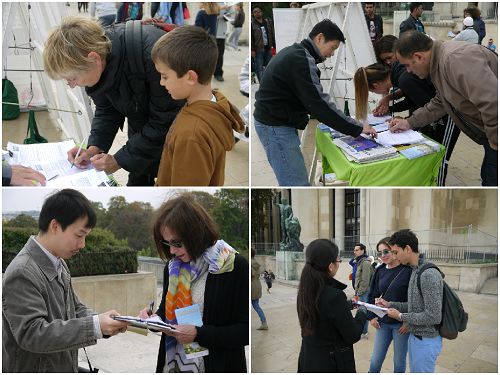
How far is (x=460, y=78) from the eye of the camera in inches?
114

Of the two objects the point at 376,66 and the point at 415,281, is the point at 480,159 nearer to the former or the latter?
the point at 376,66

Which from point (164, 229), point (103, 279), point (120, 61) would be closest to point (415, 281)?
point (164, 229)

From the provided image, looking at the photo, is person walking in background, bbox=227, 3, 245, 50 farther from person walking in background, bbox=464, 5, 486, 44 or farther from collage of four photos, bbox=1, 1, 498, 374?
person walking in background, bbox=464, 5, 486, 44

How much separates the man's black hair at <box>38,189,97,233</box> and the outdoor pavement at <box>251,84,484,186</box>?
2571mm

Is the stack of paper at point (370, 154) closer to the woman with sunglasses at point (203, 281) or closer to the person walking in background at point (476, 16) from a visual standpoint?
the woman with sunglasses at point (203, 281)

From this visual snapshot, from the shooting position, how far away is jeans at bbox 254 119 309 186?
3.42 metres

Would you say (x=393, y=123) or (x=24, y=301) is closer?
(x=24, y=301)

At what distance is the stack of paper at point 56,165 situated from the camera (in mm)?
2600

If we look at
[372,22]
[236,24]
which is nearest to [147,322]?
[372,22]

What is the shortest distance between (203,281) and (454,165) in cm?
364

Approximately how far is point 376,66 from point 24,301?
300 centimetres

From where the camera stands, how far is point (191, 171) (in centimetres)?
216

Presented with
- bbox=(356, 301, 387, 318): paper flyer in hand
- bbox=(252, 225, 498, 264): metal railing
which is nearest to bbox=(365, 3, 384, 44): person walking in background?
bbox=(252, 225, 498, 264): metal railing

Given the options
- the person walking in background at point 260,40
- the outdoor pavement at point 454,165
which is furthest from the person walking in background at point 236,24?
the outdoor pavement at point 454,165
